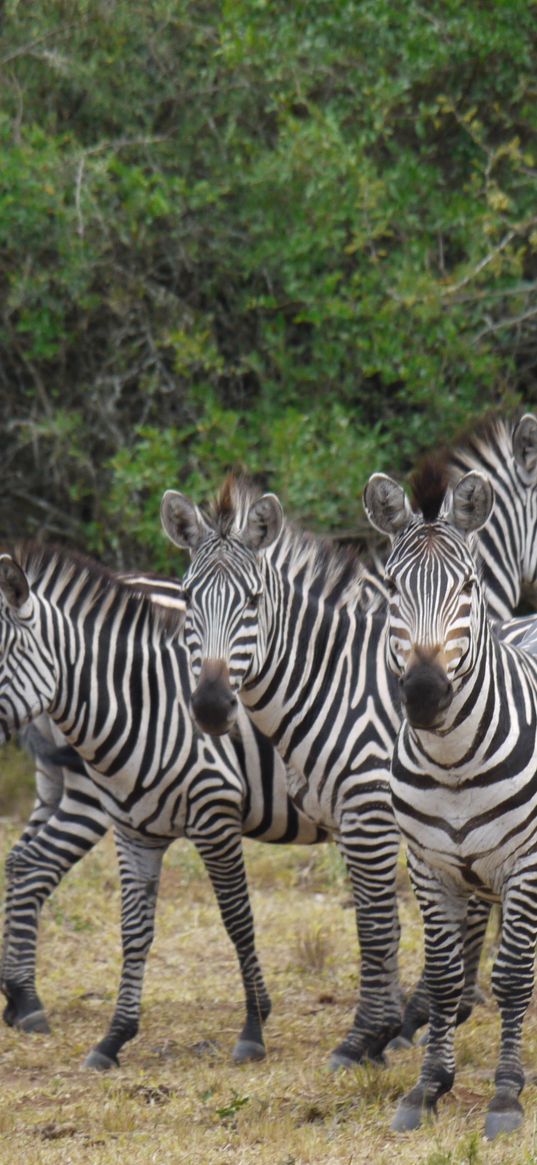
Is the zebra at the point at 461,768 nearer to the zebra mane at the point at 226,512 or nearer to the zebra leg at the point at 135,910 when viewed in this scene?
the zebra mane at the point at 226,512

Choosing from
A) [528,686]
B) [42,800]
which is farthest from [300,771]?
[42,800]

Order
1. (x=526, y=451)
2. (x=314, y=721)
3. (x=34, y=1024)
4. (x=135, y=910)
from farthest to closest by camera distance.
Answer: (x=526, y=451), (x=34, y=1024), (x=135, y=910), (x=314, y=721)

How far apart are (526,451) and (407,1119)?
332 centimetres

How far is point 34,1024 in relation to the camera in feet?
23.1

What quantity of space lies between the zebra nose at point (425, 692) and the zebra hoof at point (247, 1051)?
2465mm

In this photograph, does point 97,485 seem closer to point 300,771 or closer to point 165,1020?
point 165,1020

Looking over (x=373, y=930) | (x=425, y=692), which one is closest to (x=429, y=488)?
(x=425, y=692)

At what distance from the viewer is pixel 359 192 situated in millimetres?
10031

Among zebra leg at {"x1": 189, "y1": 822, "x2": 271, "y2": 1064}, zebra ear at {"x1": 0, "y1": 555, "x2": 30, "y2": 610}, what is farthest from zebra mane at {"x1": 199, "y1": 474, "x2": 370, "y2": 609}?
zebra leg at {"x1": 189, "y1": 822, "x2": 271, "y2": 1064}

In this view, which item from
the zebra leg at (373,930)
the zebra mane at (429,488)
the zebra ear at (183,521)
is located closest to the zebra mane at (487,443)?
the zebra ear at (183,521)

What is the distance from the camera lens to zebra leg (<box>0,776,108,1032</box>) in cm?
706

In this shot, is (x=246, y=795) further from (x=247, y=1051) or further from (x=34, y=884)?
(x=34, y=884)

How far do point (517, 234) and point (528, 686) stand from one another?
6.06m

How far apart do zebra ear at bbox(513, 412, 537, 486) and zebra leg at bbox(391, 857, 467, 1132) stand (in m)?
2.63
